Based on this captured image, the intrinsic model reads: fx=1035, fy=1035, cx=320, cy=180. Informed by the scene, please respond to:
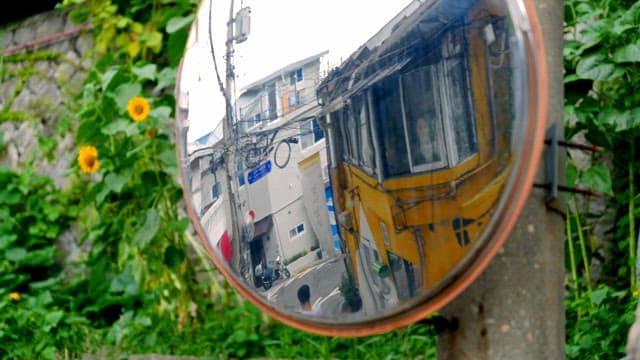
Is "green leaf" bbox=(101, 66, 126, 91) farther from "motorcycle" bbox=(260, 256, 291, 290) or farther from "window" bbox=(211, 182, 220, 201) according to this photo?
"motorcycle" bbox=(260, 256, 291, 290)

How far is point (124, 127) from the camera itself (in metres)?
3.56

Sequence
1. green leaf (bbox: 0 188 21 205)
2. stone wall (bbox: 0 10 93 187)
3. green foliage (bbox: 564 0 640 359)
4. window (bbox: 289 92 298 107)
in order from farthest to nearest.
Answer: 1. stone wall (bbox: 0 10 93 187)
2. green leaf (bbox: 0 188 21 205)
3. green foliage (bbox: 564 0 640 359)
4. window (bbox: 289 92 298 107)

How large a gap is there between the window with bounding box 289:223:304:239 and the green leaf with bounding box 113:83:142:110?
1.87m

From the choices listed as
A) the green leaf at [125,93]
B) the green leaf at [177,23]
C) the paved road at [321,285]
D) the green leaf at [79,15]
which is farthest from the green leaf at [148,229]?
the paved road at [321,285]

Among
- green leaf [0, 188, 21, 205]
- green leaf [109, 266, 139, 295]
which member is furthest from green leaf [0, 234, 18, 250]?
green leaf [109, 266, 139, 295]

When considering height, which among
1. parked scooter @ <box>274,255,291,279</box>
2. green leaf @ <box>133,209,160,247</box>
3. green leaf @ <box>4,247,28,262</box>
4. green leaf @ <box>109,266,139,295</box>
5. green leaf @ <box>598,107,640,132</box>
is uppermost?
parked scooter @ <box>274,255,291,279</box>

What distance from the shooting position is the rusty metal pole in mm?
1827

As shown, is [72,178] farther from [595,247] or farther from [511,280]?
[511,280]

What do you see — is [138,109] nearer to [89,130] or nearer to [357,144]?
[89,130]

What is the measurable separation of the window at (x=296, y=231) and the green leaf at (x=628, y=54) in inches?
51.7

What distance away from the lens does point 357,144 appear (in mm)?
1772

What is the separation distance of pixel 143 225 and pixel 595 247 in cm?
149

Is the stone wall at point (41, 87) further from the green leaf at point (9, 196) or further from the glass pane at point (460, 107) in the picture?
the glass pane at point (460, 107)

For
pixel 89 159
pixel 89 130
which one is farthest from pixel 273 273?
pixel 89 159
